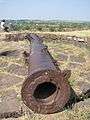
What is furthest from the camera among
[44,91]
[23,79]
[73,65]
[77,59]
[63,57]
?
[63,57]

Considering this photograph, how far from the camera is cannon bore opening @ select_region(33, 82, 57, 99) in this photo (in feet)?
17.9

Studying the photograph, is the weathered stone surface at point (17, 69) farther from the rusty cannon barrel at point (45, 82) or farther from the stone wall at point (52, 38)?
the stone wall at point (52, 38)

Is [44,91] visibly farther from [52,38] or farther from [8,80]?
[52,38]

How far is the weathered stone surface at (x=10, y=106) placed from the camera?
548 centimetres

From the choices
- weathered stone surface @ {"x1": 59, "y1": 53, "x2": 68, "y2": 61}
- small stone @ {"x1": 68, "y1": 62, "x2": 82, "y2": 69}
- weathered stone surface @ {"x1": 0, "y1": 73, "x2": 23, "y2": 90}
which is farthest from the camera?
weathered stone surface @ {"x1": 59, "y1": 53, "x2": 68, "y2": 61}

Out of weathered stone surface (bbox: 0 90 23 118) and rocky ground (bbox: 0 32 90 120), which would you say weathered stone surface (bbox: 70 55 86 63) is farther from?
weathered stone surface (bbox: 0 90 23 118)

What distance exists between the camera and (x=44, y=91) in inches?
226

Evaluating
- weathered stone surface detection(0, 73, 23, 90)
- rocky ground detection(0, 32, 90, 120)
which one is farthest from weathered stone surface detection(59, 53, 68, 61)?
weathered stone surface detection(0, 73, 23, 90)

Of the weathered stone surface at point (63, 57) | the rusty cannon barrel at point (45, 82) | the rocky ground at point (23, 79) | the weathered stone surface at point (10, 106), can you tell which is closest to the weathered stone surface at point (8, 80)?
the rocky ground at point (23, 79)

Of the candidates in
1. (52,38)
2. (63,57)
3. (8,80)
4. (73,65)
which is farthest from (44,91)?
(52,38)

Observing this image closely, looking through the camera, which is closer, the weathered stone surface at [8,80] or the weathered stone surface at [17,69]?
the weathered stone surface at [8,80]

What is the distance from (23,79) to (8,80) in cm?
39

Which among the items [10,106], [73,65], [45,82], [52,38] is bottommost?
[52,38]

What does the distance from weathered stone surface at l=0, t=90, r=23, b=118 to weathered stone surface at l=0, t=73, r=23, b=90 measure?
706mm
